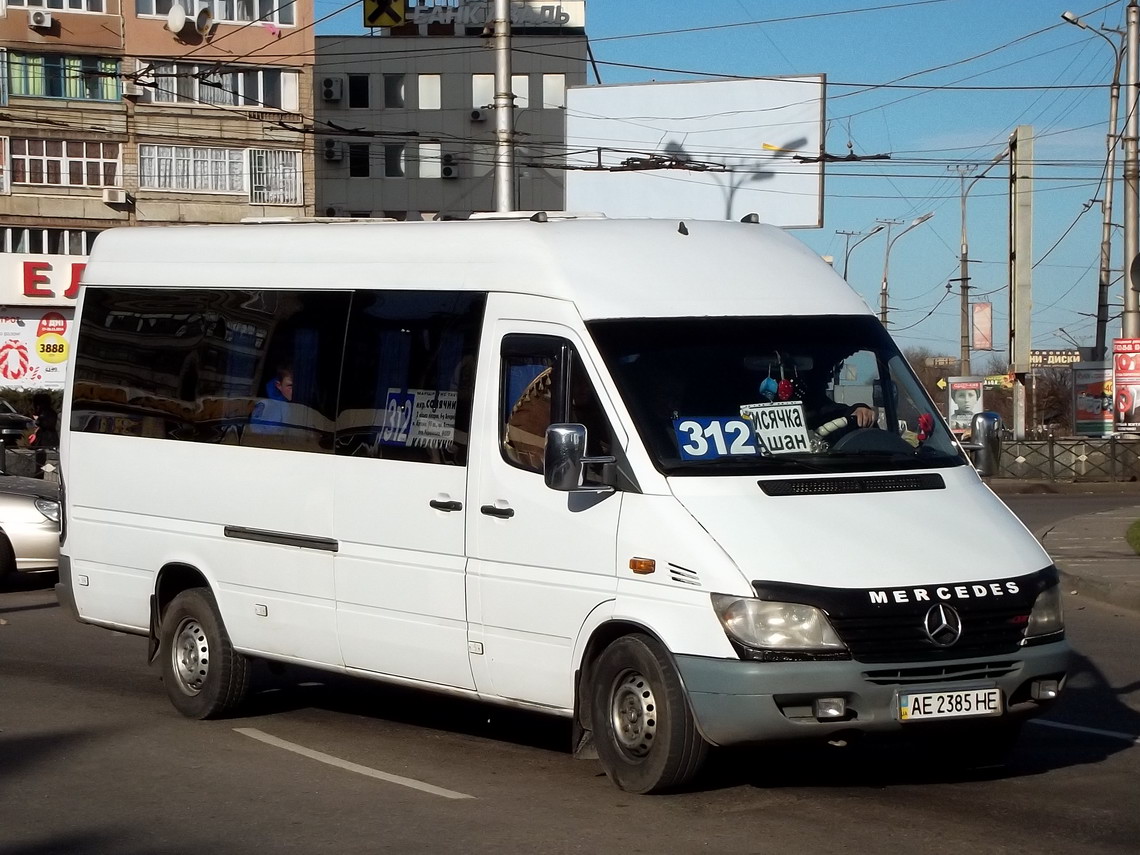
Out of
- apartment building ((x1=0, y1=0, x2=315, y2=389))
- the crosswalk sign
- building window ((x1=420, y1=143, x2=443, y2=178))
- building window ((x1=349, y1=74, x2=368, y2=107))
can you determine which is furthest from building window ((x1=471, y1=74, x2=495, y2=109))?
the crosswalk sign

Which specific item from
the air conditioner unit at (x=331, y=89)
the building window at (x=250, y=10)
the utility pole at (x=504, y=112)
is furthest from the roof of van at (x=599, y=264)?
the air conditioner unit at (x=331, y=89)

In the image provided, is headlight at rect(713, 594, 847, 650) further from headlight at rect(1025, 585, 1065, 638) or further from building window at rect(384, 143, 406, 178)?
building window at rect(384, 143, 406, 178)

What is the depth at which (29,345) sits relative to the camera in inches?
2199

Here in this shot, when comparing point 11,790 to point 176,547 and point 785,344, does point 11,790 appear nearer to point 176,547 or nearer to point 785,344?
point 176,547

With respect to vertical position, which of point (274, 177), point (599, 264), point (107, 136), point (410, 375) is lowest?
point (410, 375)

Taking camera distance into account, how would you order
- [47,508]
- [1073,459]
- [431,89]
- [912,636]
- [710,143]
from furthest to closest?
[431,89]
[710,143]
[1073,459]
[47,508]
[912,636]

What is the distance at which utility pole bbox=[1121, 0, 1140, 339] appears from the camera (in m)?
34.8

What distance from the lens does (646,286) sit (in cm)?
781

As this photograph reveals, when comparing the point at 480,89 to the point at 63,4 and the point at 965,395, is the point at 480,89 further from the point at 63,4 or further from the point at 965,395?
the point at 965,395

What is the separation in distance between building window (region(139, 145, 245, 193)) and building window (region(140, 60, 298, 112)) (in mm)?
1657

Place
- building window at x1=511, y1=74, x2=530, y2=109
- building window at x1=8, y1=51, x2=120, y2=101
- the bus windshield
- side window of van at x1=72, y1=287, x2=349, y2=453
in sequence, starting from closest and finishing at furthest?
the bus windshield, side window of van at x1=72, y1=287, x2=349, y2=453, building window at x1=8, y1=51, x2=120, y2=101, building window at x1=511, y1=74, x2=530, y2=109

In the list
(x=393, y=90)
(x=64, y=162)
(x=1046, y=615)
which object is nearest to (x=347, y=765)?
(x=1046, y=615)

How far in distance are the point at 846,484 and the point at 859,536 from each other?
1.16 feet

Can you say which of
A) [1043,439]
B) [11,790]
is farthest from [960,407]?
[11,790]
